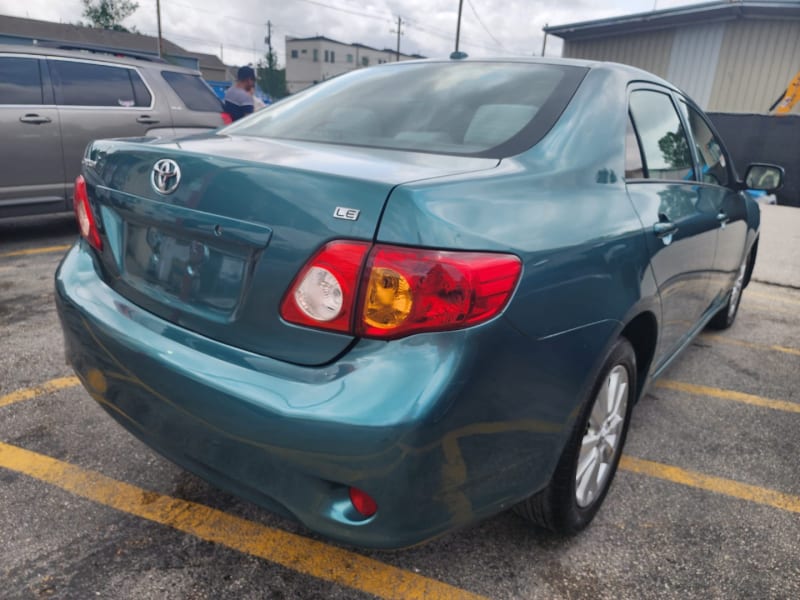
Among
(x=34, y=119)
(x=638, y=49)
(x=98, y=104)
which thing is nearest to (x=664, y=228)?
(x=34, y=119)

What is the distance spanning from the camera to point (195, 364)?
150 cm

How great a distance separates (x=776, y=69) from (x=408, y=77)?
17.8 metres

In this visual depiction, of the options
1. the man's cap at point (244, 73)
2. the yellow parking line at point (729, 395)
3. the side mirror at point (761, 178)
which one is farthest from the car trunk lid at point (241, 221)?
the man's cap at point (244, 73)

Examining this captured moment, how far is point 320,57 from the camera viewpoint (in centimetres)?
7544

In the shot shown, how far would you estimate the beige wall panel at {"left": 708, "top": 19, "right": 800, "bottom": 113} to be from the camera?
1590 centimetres

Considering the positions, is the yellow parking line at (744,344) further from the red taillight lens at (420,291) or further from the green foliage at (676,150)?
the red taillight lens at (420,291)

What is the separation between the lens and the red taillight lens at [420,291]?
131 cm

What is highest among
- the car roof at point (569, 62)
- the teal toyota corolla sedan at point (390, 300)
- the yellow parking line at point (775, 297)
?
the car roof at point (569, 62)

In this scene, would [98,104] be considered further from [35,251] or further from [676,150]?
[676,150]

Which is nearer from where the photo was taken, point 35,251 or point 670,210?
point 670,210

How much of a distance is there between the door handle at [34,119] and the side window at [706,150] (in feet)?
16.9

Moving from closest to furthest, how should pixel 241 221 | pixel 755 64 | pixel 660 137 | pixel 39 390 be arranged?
pixel 241 221
pixel 660 137
pixel 39 390
pixel 755 64

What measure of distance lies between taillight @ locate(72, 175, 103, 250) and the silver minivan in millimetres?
3631

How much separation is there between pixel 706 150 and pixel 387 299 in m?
2.54
